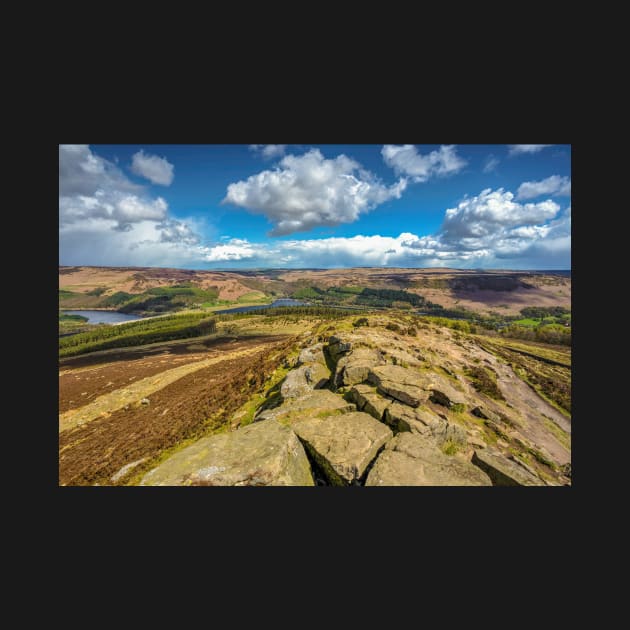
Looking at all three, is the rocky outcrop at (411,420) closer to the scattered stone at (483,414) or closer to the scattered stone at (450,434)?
the scattered stone at (450,434)

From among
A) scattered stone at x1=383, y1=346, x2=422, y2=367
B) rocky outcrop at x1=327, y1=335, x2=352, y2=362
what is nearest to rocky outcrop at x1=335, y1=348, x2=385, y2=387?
scattered stone at x1=383, y1=346, x2=422, y2=367

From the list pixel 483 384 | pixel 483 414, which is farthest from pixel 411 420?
pixel 483 384

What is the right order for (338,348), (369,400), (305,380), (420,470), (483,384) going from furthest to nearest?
(483,384) < (338,348) < (305,380) < (369,400) < (420,470)

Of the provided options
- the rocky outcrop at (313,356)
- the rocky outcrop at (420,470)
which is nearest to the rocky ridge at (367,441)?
the rocky outcrop at (420,470)

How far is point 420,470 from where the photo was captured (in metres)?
5.11

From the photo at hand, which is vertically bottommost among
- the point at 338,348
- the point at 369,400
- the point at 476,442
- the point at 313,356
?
the point at 476,442

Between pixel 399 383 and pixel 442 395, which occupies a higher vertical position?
pixel 399 383

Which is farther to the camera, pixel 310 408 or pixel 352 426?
pixel 310 408

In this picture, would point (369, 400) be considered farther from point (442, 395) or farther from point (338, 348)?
point (338, 348)

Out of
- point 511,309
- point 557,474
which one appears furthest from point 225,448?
point 511,309

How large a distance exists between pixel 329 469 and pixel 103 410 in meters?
20.7

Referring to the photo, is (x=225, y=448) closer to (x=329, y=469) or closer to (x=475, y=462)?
(x=329, y=469)

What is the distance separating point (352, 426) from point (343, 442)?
65 centimetres

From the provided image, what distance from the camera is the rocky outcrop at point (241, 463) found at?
4949mm
